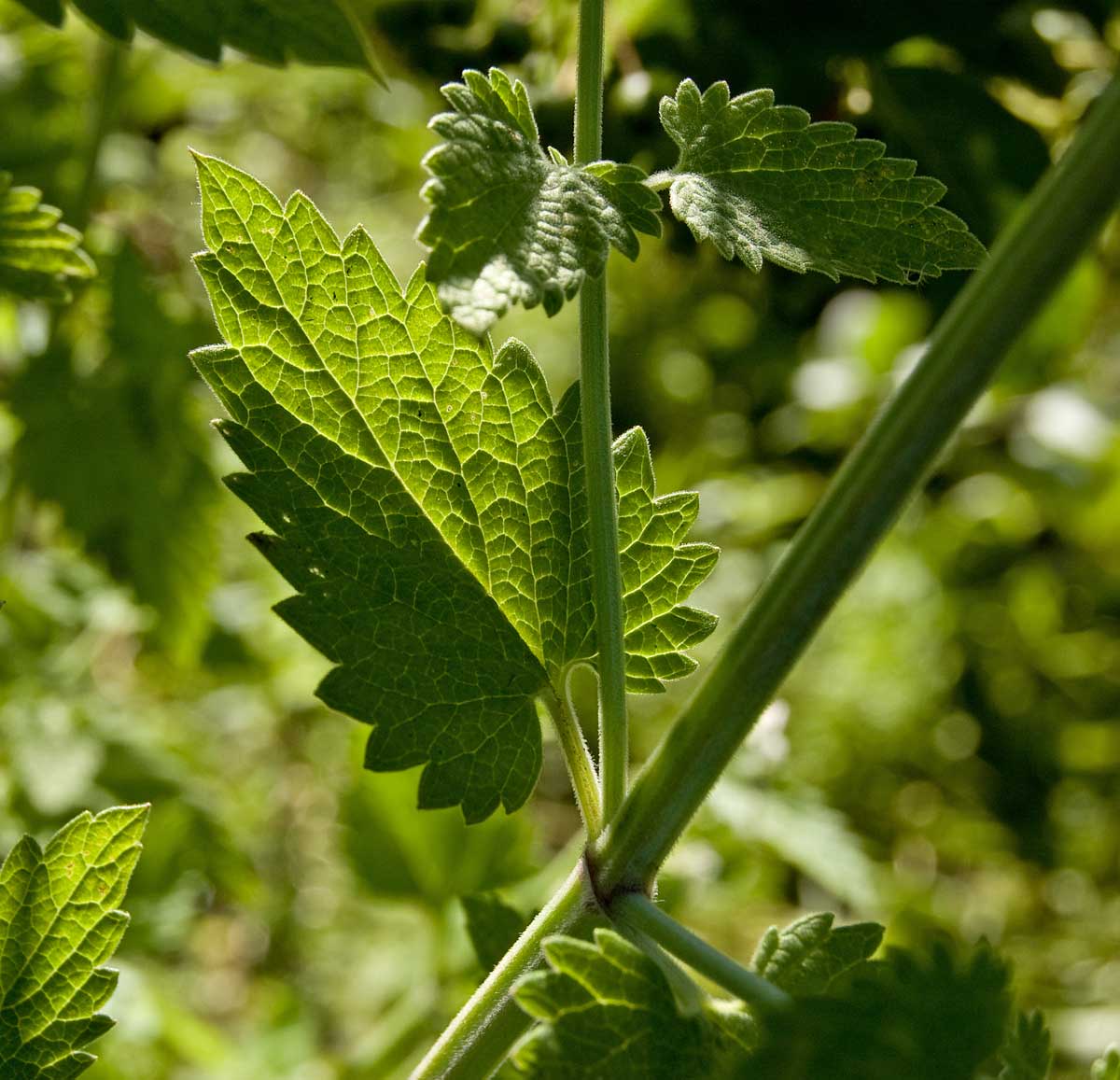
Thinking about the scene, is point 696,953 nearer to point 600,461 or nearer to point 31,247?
point 600,461

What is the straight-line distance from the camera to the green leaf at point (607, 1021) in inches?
23.0

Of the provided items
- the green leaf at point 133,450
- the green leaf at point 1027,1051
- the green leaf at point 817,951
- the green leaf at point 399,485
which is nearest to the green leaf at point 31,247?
the green leaf at point 399,485

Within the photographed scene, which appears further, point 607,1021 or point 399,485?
point 399,485

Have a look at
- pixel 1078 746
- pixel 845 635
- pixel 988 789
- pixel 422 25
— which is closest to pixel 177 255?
pixel 422 25

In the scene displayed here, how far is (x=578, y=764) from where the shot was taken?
2.36 ft

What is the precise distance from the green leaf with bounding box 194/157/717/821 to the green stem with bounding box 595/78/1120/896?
136 mm

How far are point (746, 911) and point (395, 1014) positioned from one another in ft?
1.99

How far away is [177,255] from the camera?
1.77 meters

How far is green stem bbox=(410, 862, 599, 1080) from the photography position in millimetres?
657

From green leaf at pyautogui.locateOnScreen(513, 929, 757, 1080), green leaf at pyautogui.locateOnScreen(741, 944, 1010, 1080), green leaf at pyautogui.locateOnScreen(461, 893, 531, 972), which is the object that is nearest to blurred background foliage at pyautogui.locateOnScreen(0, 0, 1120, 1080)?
green leaf at pyautogui.locateOnScreen(461, 893, 531, 972)

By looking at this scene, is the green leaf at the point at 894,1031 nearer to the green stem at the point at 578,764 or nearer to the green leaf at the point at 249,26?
the green stem at the point at 578,764

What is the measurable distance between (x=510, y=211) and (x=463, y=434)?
0.50ft

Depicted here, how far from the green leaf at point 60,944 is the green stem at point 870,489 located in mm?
263

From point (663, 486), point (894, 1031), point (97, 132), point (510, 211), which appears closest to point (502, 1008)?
point (894, 1031)
